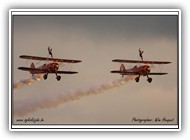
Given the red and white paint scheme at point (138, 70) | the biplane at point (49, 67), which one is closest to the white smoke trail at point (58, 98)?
the red and white paint scheme at point (138, 70)

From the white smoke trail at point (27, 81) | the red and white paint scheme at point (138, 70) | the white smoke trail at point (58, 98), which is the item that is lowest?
the white smoke trail at point (58, 98)

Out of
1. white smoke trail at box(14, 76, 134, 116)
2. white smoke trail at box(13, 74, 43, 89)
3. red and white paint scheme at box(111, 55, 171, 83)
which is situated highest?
red and white paint scheme at box(111, 55, 171, 83)

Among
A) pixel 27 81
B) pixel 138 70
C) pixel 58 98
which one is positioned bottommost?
pixel 58 98

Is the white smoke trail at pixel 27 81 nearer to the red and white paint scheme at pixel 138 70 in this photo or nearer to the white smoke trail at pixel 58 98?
the white smoke trail at pixel 58 98

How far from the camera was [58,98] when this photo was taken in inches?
143

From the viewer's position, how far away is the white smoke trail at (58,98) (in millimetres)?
3615

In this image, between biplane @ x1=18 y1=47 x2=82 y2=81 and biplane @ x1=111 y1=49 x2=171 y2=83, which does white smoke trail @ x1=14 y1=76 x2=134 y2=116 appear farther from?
biplane @ x1=18 y1=47 x2=82 y2=81

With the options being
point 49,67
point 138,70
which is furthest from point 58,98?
point 138,70

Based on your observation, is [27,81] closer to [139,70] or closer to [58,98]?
[58,98]

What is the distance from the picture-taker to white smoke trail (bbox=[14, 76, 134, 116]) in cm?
362

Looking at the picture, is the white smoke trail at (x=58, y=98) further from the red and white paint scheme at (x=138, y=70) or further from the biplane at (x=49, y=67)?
the biplane at (x=49, y=67)

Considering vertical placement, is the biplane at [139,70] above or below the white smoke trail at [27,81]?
above

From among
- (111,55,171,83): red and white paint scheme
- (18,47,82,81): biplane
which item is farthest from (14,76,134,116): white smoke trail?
(18,47,82,81): biplane

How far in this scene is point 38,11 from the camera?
144 inches
